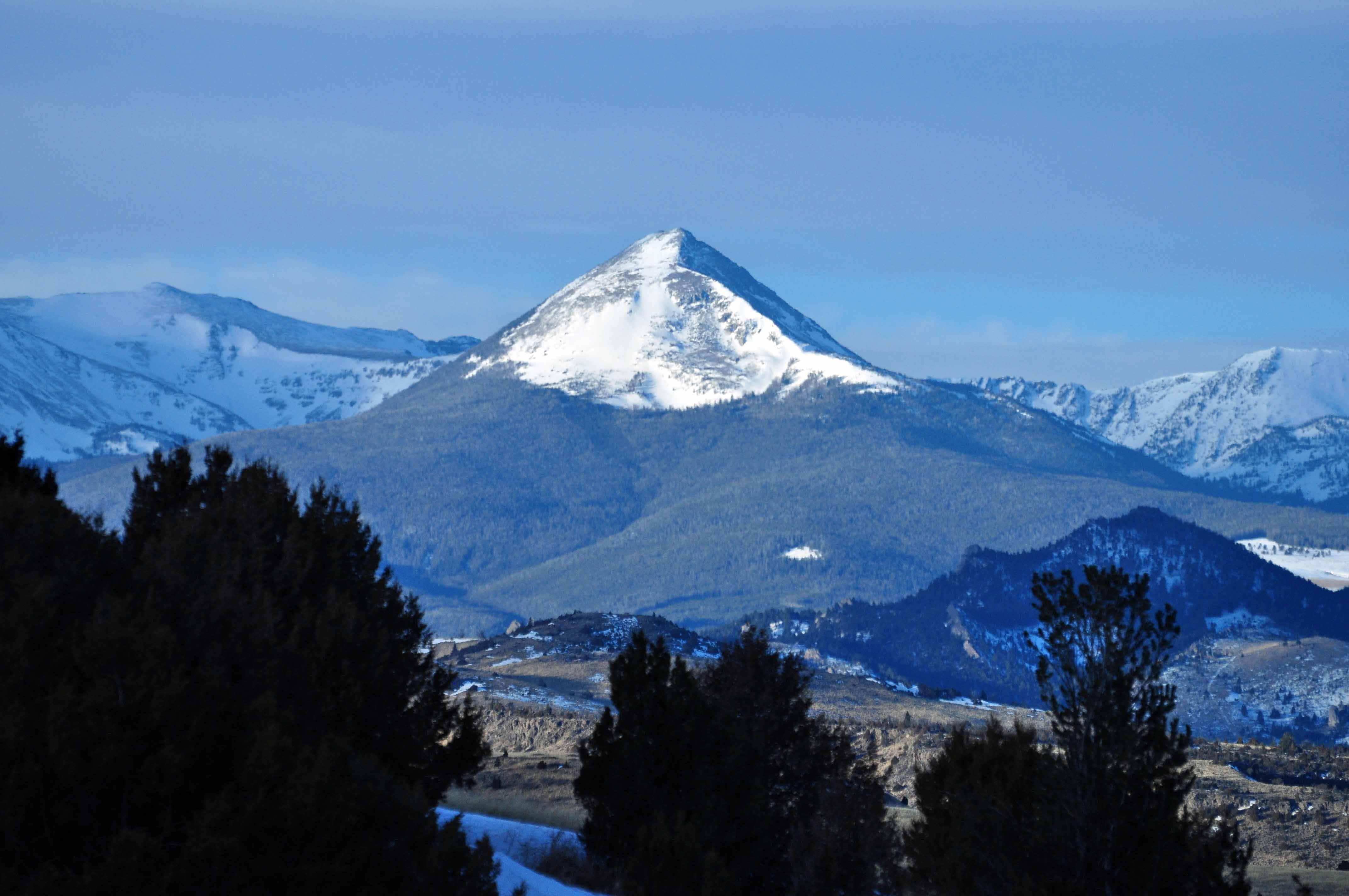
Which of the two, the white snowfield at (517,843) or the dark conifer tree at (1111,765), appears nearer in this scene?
the white snowfield at (517,843)

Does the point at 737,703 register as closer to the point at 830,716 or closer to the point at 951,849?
the point at 951,849

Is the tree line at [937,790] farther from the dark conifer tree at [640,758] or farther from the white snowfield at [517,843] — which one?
the white snowfield at [517,843]

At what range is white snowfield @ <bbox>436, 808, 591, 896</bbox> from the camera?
89.9 feet

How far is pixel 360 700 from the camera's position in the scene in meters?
27.2

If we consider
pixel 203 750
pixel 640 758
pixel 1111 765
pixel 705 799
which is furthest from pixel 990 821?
pixel 203 750

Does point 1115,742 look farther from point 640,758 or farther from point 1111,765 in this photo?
point 640,758

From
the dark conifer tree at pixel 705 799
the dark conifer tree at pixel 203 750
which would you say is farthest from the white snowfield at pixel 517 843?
the dark conifer tree at pixel 203 750

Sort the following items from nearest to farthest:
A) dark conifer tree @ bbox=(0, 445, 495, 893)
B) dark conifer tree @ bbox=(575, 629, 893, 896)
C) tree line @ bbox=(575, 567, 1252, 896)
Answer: dark conifer tree @ bbox=(0, 445, 495, 893), tree line @ bbox=(575, 567, 1252, 896), dark conifer tree @ bbox=(575, 629, 893, 896)

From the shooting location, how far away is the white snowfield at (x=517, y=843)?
27.4 meters

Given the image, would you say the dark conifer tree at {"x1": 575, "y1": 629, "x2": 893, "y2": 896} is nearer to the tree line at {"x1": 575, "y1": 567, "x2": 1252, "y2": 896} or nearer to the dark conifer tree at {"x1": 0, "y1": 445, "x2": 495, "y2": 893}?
the tree line at {"x1": 575, "y1": 567, "x2": 1252, "y2": 896}

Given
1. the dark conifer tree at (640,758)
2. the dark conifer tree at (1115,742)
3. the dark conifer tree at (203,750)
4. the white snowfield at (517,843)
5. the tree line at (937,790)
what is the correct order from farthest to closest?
1. the dark conifer tree at (640,758)
2. the tree line at (937,790)
3. the dark conifer tree at (1115,742)
4. the white snowfield at (517,843)
5. the dark conifer tree at (203,750)

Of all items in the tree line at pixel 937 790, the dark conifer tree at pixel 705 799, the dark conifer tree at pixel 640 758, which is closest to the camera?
the tree line at pixel 937 790

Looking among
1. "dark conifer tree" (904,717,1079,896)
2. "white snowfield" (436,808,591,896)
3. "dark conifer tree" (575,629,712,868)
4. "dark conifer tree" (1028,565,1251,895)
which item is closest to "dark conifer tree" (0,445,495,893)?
"white snowfield" (436,808,591,896)

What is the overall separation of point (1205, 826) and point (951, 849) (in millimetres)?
5108
